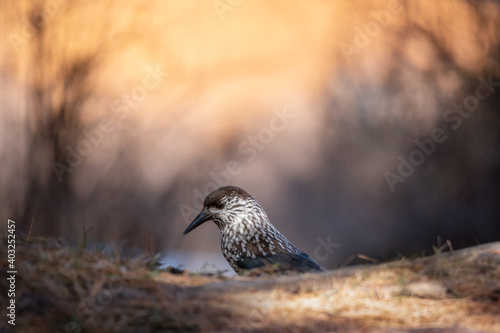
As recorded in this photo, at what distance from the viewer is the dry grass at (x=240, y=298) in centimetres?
244

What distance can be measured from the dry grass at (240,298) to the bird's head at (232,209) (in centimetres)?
201

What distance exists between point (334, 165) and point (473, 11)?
264 cm

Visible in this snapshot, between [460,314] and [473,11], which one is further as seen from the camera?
[473,11]

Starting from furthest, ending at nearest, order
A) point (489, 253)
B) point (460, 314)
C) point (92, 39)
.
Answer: point (92, 39)
point (489, 253)
point (460, 314)

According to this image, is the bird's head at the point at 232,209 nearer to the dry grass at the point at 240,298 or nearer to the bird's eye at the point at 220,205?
the bird's eye at the point at 220,205

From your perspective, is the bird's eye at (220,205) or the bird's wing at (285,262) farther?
the bird's eye at (220,205)

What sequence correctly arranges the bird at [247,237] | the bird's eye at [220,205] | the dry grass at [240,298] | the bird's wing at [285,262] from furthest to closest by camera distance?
the bird's eye at [220,205]
the bird at [247,237]
the bird's wing at [285,262]
the dry grass at [240,298]

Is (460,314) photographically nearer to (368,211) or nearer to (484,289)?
(484,289)

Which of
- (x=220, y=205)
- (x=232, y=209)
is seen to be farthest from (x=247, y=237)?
(x=220, y=205)

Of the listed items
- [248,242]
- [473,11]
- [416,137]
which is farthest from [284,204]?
[473,11]

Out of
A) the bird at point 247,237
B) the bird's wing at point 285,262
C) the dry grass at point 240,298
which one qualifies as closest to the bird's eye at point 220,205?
the bird at point 247,237

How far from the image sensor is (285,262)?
4531mm

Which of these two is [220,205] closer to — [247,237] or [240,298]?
[247,237]

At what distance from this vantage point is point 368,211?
7.88 metres
